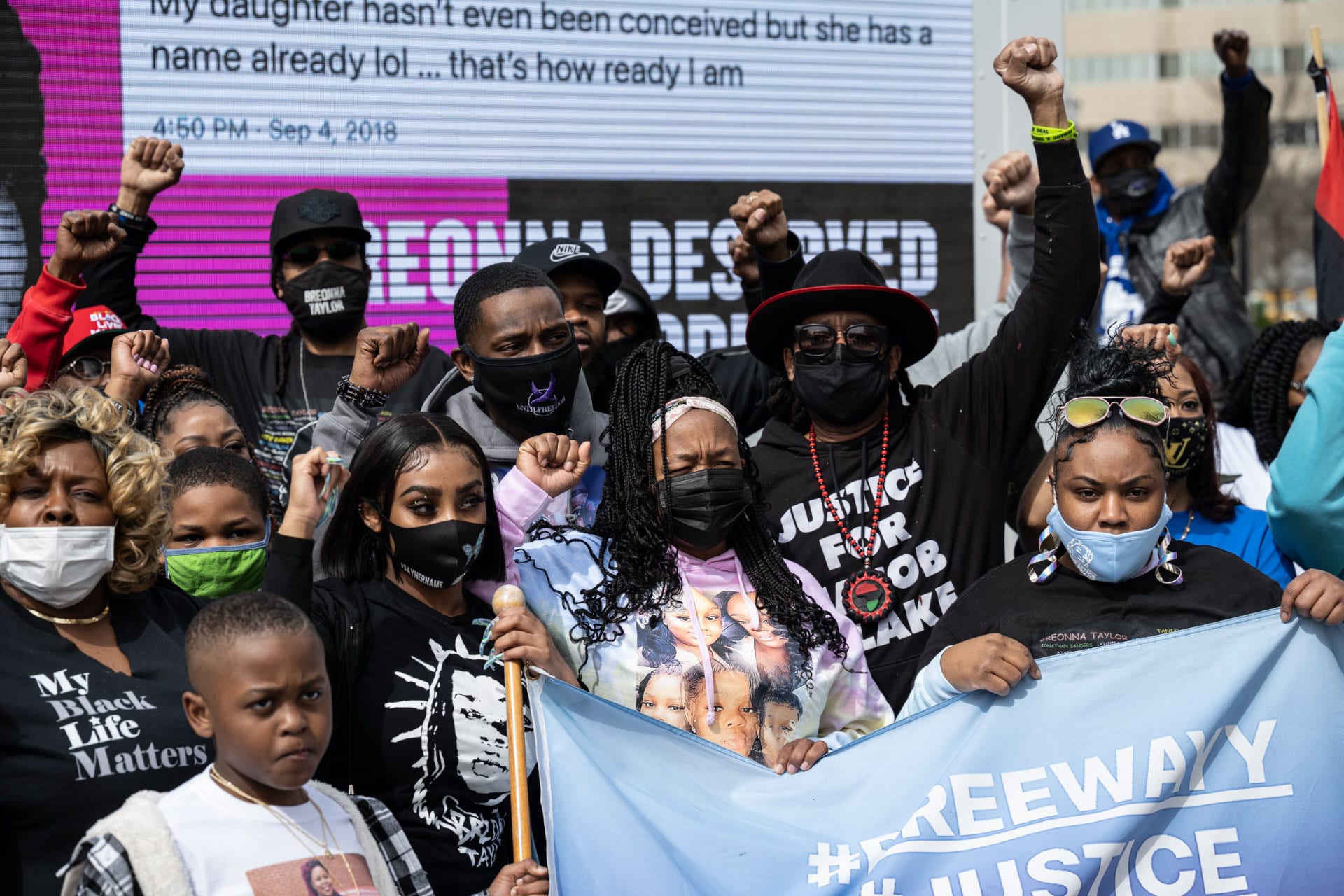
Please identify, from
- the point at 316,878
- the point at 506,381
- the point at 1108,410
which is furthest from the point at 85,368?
the point at 1108,410

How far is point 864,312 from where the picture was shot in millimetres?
4383

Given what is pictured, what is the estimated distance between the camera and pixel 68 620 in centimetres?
309

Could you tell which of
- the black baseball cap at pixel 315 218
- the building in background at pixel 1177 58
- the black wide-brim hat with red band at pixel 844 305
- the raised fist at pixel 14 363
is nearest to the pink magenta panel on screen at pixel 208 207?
the black baseball cap at pixel 315 218

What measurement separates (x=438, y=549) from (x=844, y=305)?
163 cm

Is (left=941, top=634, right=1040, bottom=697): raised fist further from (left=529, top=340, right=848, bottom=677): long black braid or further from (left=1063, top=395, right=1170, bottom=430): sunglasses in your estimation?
(left=1063, top=395, right=1170, bottom=430): sunglasses

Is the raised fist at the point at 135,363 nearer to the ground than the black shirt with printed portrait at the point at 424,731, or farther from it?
farther from it

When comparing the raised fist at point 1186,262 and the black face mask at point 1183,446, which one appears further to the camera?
the raised fist at point 1186,262

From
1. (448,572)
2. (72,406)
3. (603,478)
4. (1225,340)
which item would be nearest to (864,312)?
(603,478)

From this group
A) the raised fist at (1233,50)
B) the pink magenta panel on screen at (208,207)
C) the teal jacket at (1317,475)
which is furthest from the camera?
the raised fist at (1233,50)

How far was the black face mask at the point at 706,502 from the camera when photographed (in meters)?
3.63

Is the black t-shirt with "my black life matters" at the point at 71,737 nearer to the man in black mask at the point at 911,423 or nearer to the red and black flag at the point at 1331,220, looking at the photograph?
the man in black mask at the point at 911,423

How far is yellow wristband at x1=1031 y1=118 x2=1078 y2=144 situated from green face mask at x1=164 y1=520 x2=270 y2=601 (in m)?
2.62

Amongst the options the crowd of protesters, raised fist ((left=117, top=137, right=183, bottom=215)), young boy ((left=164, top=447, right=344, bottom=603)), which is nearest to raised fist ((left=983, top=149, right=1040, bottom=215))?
the crowd of protesters

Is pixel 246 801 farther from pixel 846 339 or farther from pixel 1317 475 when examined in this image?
pixel 1317 475
